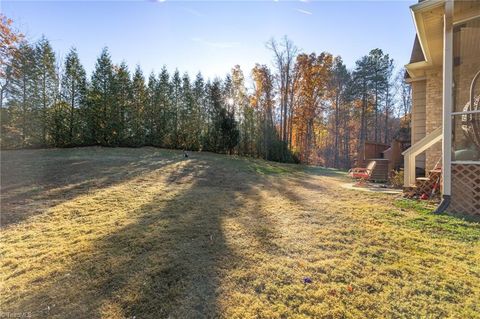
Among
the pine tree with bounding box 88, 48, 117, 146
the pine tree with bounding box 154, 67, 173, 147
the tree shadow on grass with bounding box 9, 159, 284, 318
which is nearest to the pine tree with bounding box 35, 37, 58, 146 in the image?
the pine tree with bounding box 88, 48, 117, 146

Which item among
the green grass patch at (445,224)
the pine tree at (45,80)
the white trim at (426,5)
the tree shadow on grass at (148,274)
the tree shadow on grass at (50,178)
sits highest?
the pine tree at (45,80)

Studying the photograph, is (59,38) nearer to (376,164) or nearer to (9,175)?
(9,175)

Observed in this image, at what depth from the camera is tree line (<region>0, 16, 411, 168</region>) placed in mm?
12383

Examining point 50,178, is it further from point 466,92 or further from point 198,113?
point 466,92

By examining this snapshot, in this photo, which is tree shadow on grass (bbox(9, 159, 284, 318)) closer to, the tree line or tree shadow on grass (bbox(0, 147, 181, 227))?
tree shadow on grass (bbox(0, 147, 181, 227))

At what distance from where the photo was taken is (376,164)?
847 centimetres

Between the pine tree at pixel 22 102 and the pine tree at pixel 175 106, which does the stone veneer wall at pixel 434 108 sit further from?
the pine tree at pixel 22 102

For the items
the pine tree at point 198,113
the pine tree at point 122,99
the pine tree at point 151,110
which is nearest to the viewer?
the pine tree at point 122,99

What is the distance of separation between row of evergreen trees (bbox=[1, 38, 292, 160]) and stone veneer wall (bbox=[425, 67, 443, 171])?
10716 millimetres

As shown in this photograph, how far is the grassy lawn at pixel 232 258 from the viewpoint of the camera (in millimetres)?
1962

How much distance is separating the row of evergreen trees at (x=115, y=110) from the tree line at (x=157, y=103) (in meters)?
0.04

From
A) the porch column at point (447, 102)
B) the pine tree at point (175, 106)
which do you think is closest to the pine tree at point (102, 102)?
the pine tree at point (175, 106)

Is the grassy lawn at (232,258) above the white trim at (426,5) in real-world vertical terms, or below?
below

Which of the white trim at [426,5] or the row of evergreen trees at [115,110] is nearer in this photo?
the white trim at [426,5]
